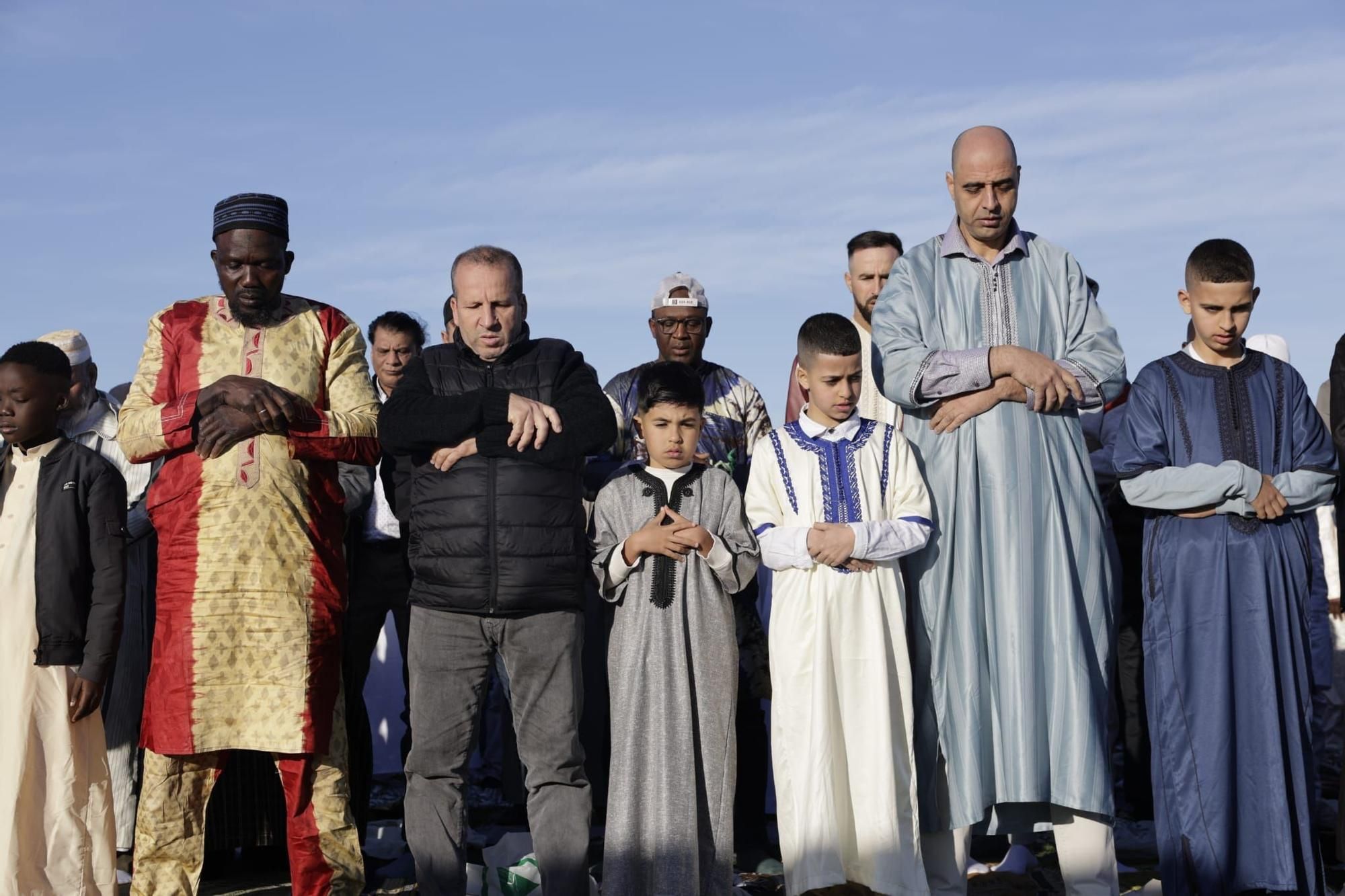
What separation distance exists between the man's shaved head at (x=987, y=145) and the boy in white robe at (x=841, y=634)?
2.46ft

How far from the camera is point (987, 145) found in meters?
5.36

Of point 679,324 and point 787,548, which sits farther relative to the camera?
point 679,324

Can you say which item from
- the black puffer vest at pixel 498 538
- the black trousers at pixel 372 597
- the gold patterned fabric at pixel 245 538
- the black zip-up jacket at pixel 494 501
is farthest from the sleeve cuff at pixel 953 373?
the black trousers at pixel 372 597

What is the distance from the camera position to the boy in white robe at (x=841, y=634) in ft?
16.8

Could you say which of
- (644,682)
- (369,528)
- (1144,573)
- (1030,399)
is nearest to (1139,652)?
(1144,573)

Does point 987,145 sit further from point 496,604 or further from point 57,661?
point 57,661

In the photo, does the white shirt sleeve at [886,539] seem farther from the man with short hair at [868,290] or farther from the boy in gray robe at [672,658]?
the man with short hair at [868,290]

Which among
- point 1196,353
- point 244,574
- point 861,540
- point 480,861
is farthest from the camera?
point 480,861

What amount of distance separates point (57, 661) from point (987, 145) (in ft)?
12.6

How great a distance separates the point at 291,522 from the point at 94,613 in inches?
33.8

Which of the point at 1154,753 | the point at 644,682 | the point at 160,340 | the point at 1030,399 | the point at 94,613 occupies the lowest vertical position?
the point at 1154,753

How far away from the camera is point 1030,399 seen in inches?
207

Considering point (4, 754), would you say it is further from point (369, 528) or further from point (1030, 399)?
point (1030, 399)

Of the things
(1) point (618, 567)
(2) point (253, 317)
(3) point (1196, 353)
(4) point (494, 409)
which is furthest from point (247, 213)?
(3) point (1196, 353)
